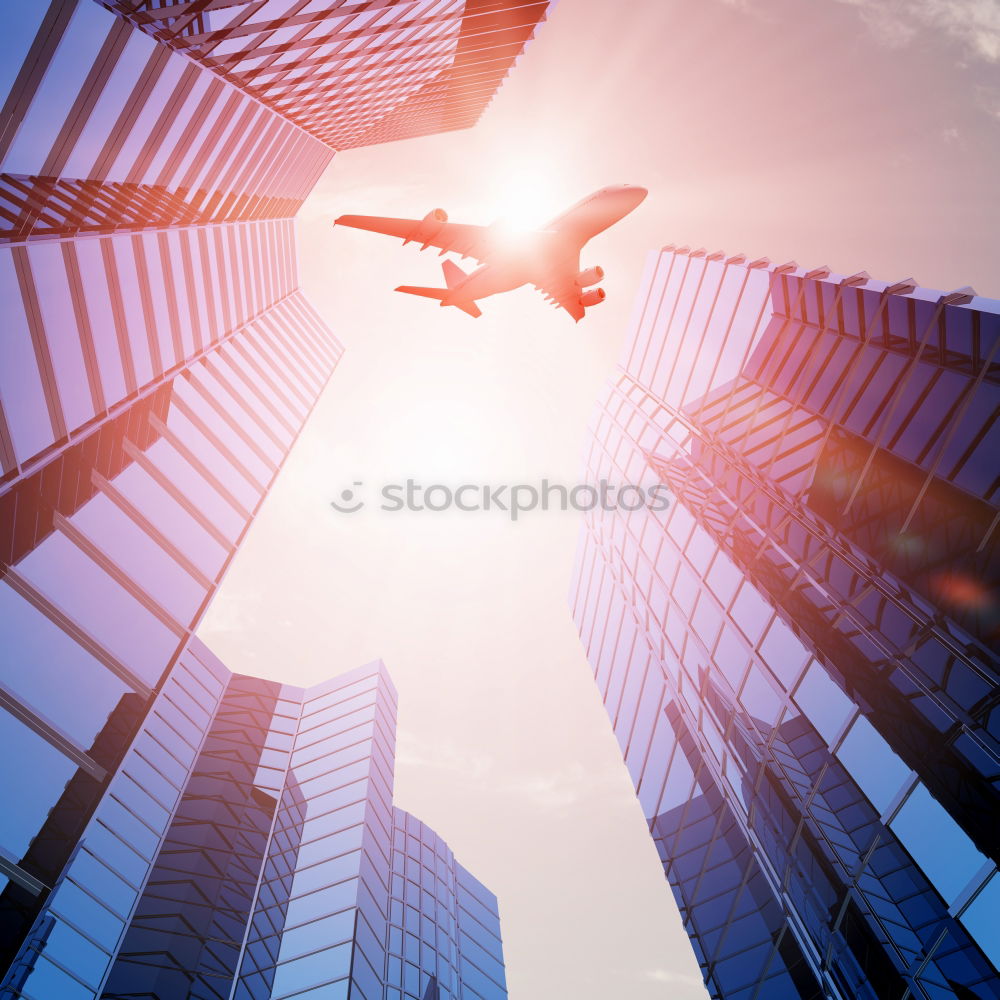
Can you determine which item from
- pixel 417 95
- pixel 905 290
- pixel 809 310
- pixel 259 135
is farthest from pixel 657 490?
pixel 417 95

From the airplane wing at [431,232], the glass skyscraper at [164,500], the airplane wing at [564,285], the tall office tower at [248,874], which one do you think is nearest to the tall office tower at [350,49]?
the glass skyscraper at [164,500]

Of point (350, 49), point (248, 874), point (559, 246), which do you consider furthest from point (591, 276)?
point (248, 874)

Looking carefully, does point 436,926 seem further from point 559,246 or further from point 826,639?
point 559,246

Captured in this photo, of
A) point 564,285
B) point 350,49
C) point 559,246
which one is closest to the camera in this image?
point 350,49

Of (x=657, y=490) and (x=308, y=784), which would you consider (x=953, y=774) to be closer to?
(x=657, y=490)

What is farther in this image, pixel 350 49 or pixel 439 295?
pixel 439 295

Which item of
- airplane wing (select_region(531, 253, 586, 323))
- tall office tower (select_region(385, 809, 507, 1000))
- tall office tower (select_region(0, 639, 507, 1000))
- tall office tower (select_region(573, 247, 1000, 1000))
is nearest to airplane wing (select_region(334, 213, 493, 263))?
airplane wing (select_region(531, 253, 586, 323))
